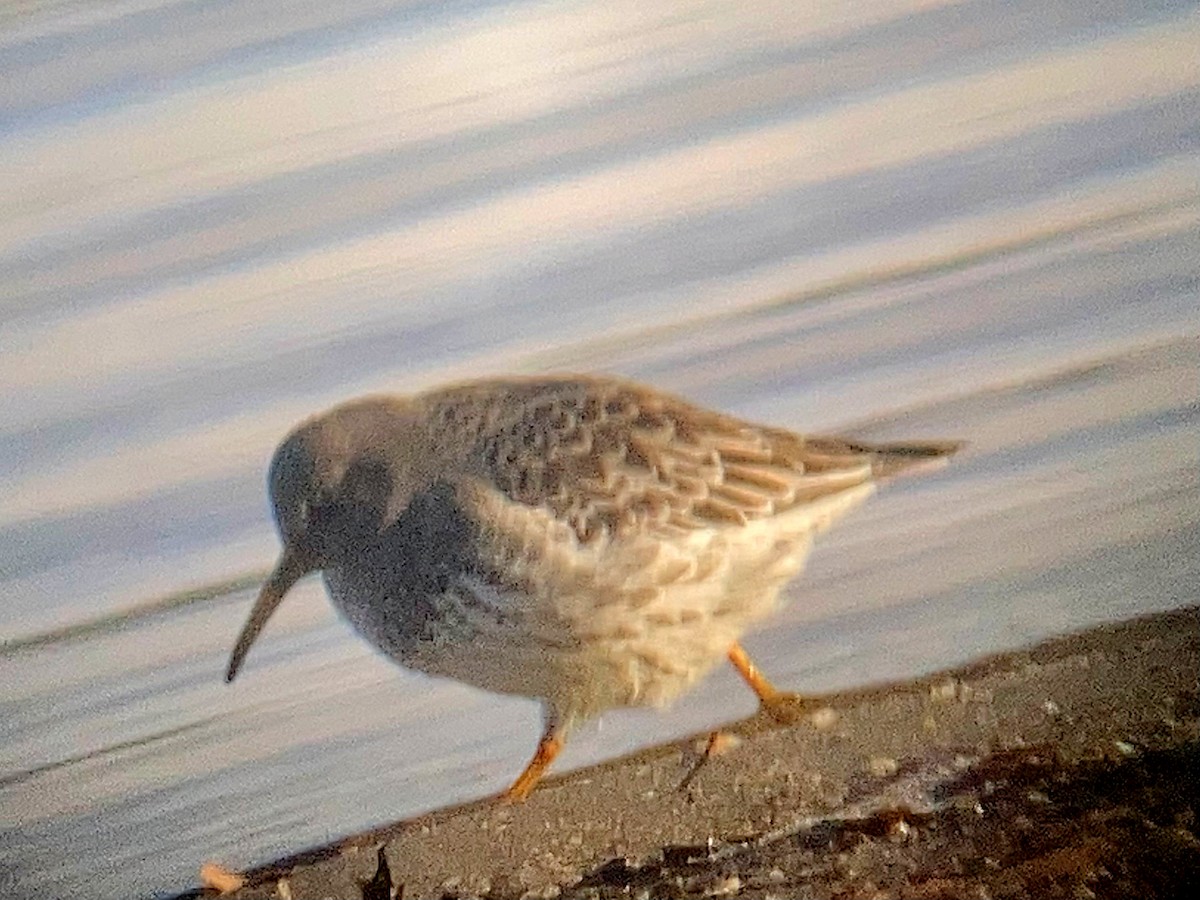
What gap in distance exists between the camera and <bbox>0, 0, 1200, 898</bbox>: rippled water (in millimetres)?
869

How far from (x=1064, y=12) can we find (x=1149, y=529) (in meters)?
0.52

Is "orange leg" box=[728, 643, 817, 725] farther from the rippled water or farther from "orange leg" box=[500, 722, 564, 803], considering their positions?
"orange leg" box=[500, 722, 564, 803]

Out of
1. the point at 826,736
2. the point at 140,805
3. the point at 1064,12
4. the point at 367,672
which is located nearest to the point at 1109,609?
the point at 826,736

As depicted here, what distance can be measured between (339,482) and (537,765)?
0.36m

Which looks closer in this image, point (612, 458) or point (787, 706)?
point (612, 458)

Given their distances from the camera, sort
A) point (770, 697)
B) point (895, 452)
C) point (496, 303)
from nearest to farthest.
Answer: point (496, 303)
point (895, 452)
point (770, 697)

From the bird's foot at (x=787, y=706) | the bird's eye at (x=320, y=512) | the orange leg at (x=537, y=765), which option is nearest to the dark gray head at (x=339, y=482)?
the bird's eye at (x=320, y=512)

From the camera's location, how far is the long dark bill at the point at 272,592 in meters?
1.00

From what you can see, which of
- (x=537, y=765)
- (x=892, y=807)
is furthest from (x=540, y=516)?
(x=892, y=807)

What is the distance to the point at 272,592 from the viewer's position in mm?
1012

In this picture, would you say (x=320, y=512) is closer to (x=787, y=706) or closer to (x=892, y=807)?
(x=787, y=706)

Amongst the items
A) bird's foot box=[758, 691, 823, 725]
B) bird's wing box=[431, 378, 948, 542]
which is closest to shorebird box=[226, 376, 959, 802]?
bird's wing box=[431, 378, 948, 542]

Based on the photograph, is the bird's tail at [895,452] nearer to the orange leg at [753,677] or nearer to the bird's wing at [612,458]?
the bird's wing at [612,458]

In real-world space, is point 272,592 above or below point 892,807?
above
